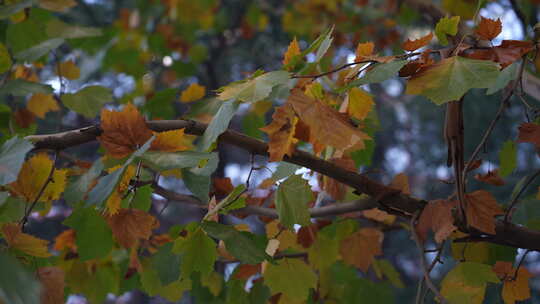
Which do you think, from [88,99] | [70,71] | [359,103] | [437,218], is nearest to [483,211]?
[437,218]

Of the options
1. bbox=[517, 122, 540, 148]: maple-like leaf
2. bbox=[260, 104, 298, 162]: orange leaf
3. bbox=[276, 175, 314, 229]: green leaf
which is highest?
bbox=[260, 104, 298, 162]: orange leaf

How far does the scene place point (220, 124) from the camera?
1.57ft

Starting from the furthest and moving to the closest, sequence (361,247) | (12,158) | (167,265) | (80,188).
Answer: (361,247) < (167,265) < (80,188) < (12,158)

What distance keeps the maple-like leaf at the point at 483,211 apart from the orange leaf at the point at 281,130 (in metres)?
0.20

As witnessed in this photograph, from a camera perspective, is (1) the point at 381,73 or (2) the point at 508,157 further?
(2) the point at 508,157

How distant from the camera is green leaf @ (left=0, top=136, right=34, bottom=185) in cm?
39

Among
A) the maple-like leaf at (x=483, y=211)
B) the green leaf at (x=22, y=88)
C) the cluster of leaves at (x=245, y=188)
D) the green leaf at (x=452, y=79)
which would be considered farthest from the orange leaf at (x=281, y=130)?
the green leaf at (x=22, y=88)

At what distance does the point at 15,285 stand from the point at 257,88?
0.25m

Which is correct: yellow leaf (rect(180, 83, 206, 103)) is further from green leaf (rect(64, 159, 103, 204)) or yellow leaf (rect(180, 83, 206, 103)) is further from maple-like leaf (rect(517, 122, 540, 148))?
maple-like leaf (rect(517, 122, 540, 148))

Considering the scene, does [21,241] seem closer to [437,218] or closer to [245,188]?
[245,188]

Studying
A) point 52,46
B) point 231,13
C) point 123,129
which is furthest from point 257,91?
point 231,13

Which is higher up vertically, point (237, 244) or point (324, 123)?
point (324, 123)

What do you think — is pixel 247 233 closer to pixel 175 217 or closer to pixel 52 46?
pixel 52 46

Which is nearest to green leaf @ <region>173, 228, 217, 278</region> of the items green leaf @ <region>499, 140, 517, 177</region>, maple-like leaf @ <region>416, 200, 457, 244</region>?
maple-like leaf @ <region>416, 200, 457, 244</region>
